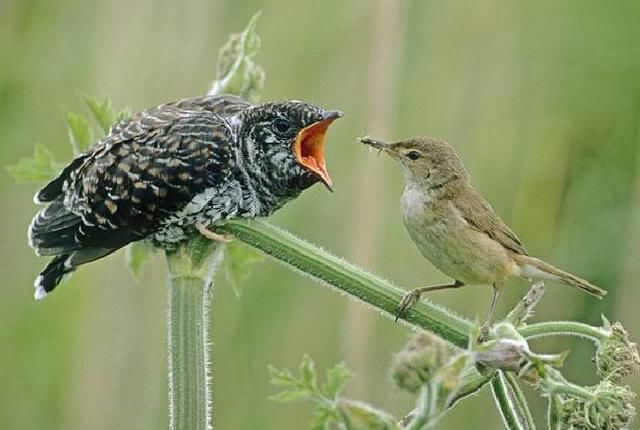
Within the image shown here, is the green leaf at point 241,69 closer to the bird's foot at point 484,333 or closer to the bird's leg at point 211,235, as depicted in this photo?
the bird's leg at point 211,235

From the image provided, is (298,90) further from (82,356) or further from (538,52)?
(82,356)

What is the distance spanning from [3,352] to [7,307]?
8.5 inches

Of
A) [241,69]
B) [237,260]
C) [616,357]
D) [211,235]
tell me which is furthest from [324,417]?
[241,69]

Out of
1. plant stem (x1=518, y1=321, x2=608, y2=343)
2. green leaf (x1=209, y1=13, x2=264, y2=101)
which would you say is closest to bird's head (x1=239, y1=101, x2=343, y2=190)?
green leaf (x1=209, y1=13, x2=264, y2=101)

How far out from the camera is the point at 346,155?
5598 mm

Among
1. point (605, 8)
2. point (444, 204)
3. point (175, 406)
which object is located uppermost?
point (605, 8)

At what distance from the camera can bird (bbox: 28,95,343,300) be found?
3.32 metres

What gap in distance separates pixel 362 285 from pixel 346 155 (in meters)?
2.80

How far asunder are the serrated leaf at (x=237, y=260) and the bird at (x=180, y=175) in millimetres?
179

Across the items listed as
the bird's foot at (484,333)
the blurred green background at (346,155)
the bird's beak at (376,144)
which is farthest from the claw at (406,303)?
the blurred green background at (346,155)

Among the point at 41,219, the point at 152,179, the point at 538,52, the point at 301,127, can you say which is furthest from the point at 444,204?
the point at 538,52

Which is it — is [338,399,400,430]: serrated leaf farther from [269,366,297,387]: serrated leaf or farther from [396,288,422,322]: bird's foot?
[396,288,422,322]: bird's foot

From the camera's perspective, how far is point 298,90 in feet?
18.4

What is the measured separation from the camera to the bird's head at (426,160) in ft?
11.7
